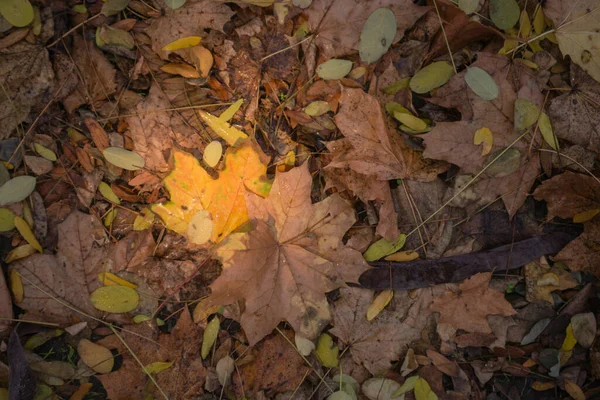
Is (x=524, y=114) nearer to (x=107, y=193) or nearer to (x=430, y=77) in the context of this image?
(x=430, y=77)

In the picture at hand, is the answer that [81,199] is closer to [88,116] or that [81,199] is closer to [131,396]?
[88,116]

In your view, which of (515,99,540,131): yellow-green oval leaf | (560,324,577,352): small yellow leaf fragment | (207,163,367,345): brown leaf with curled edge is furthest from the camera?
(560,324,577,352): small yellow leaf fragment

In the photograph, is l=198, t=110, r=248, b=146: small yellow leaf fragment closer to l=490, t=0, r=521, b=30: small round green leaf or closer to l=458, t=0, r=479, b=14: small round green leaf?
l=458, t=0, r=479, b=14: small round green leaf

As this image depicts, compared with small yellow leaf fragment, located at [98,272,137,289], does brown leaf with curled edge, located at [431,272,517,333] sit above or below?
below

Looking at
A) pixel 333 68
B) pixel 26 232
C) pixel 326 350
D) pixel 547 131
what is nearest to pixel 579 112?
pixel 547 131

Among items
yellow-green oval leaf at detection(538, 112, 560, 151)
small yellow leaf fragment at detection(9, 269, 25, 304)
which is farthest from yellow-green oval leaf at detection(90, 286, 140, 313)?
yellow-green oval leaf at detection(538, 112, 560, 151)

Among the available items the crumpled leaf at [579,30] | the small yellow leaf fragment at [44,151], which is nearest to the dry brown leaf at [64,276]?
the small yellow leaf fragment at [44,151]

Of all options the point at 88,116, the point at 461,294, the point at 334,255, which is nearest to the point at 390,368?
the point at 461,294
